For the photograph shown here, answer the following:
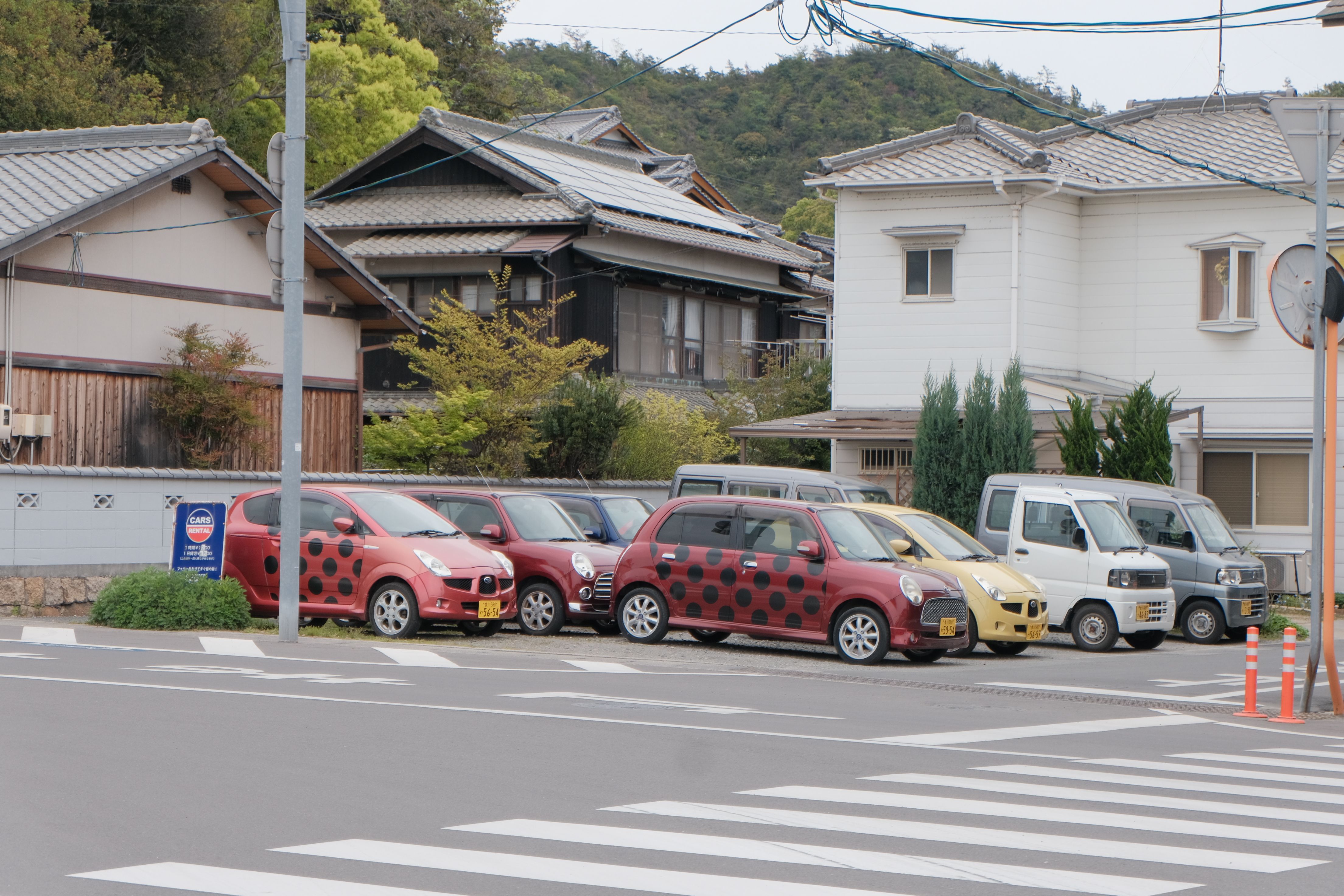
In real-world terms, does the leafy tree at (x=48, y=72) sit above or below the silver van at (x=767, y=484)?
above

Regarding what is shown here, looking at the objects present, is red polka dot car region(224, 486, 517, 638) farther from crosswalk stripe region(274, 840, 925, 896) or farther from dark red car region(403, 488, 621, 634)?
crosswalk stripe region(274, 840, 925, 896)

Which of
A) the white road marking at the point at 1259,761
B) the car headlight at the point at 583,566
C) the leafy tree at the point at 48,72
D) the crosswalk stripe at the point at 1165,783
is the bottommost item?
the white road marking at the point at 1259,761

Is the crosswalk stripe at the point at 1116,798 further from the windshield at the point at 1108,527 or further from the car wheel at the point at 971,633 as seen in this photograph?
the windshield at the point at 1108,527

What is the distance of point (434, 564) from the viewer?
59.5ft

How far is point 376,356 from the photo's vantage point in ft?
124

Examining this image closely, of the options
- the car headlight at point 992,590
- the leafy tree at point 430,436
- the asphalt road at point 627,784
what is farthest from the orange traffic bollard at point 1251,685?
the leafy tree at point 430,436

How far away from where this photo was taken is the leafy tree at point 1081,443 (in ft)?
84.5

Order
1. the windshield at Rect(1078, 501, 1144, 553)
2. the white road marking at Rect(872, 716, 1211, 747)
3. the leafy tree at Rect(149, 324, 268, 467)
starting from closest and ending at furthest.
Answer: the white road marking at Rect(872, 716, 1211, 747) < the windshield at Rect(1078, 501, 1144, 553) < the leafy tree at Rect(149, 324, 268, 467)

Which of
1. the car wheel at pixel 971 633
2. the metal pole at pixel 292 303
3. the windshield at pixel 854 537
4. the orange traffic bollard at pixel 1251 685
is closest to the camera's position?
the orange traffic bollard at pixel 1251 685

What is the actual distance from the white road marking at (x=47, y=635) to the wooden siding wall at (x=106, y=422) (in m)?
5.08

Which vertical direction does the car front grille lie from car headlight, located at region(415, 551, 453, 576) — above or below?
below

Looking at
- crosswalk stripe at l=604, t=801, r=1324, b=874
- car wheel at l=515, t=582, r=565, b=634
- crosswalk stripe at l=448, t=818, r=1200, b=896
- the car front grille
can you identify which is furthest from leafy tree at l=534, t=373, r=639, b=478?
crosswalk stripe at l=448, t=818, r=1200, b=896

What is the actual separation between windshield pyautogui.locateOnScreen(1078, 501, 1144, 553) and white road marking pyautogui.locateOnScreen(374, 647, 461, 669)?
29.1 feet

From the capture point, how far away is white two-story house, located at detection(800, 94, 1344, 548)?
28.4 meters
